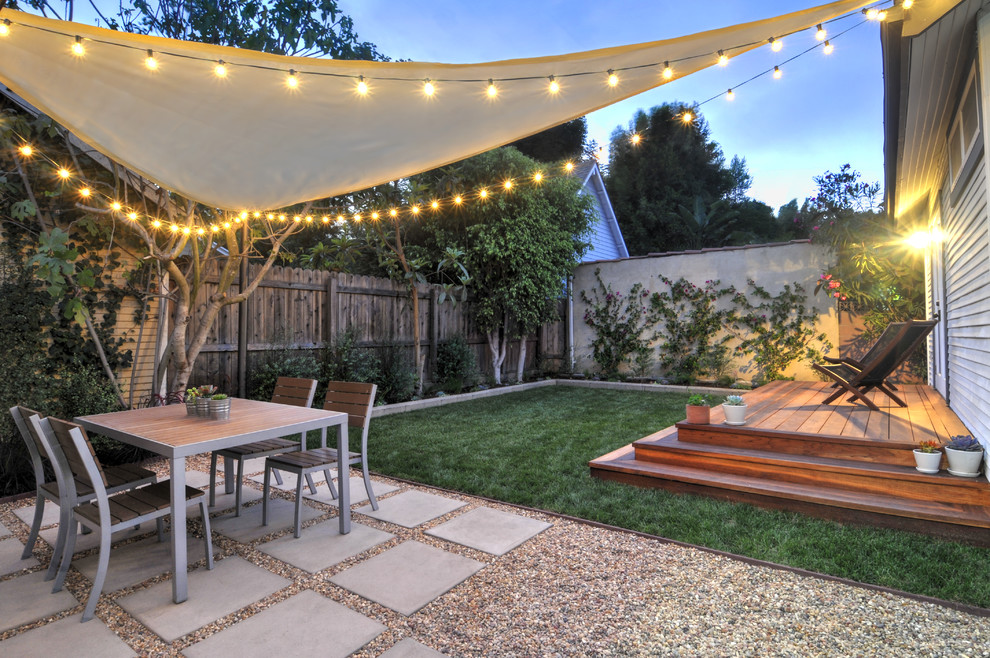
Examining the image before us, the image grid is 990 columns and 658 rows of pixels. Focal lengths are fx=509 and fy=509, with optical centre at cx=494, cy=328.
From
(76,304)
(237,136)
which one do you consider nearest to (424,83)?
(237,136)

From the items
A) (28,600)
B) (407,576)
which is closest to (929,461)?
(407,576)

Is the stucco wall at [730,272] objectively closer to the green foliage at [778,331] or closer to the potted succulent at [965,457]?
the green foliage at [778,331]

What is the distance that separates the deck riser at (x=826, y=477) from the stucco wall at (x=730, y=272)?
5442mm

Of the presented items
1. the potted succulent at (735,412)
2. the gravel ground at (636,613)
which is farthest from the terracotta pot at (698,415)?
the gravel ground at (636,613)

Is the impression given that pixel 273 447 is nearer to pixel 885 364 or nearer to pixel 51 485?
pixel 51 485

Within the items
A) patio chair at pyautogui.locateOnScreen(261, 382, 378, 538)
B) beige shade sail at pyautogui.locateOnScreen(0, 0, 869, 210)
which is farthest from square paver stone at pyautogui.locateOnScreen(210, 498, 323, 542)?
beige shade sail at pyautogui.locateOnScreen(0, 0, 869, 210)

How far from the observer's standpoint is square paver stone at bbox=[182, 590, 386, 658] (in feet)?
6.11

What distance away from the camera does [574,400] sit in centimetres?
786

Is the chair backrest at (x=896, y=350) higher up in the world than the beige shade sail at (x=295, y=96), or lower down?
lower down

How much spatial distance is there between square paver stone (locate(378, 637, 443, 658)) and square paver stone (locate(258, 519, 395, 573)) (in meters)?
0.81

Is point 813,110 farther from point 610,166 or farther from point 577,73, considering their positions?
point 577,73

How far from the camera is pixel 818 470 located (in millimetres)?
3361

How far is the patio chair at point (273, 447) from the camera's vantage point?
3.29m

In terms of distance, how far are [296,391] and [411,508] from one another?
134cm
